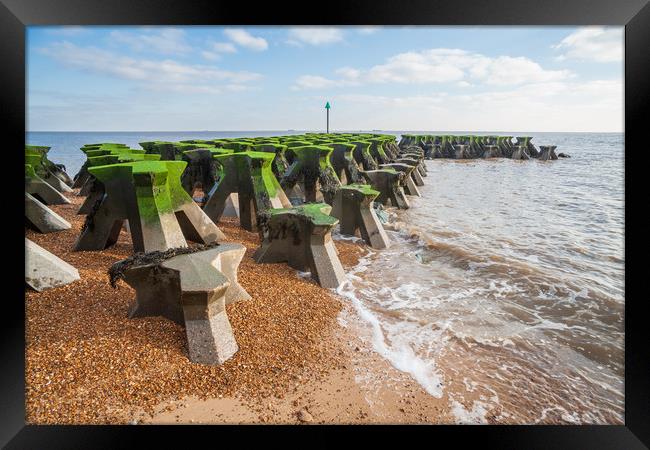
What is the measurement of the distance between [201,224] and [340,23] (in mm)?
5119

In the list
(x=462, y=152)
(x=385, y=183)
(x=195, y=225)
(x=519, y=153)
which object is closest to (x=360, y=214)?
(x=195, y=225)

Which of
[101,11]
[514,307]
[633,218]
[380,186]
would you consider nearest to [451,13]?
[633,218]

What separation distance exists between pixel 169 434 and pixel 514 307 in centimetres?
536

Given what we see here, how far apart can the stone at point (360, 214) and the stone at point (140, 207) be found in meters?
3.62

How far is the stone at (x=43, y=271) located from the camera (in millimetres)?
5305

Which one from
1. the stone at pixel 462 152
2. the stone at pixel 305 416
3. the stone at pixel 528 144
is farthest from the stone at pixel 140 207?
the stone at pixel 528 144

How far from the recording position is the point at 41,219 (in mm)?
8492

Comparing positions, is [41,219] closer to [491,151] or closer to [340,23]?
[340,23]

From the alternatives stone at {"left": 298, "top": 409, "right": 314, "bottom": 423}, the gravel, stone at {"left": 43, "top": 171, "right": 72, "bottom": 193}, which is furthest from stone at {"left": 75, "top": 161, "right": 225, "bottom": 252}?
stone at {"left": 43, "top": 171, "right": 72, "bottom": 193}

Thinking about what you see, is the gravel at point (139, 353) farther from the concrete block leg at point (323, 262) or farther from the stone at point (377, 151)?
the stone at point (377, 151)

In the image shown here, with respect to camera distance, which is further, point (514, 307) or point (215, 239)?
point (215, 239)

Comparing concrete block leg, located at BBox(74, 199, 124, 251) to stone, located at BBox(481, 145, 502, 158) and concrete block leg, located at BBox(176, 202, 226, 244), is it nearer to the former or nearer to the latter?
concrete block leg, located at BBox(176, 202, 226, 244)

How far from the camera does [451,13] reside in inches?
141

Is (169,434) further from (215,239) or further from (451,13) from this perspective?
(215,239)
